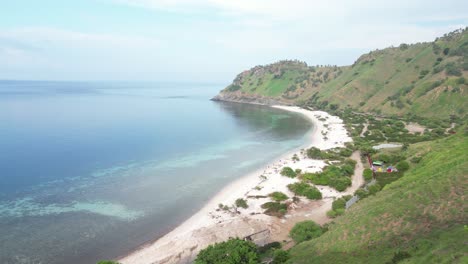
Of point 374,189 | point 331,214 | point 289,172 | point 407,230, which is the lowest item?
point 331,214

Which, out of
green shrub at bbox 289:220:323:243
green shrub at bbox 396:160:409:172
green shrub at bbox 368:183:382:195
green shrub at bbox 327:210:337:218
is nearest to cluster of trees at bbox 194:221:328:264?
green shrub at bbox 289:220:323:243

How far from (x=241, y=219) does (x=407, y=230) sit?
24.3 meters

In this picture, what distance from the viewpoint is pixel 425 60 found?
186500mm

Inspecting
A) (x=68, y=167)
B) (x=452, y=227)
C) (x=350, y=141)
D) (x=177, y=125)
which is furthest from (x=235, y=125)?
(x=452, y=227)

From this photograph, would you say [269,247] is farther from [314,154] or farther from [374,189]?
[314,154]

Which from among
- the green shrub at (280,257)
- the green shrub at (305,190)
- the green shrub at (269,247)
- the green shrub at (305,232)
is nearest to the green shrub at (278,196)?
the green shrub at (305,190)

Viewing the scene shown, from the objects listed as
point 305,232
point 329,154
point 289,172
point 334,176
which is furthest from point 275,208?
point 329,154

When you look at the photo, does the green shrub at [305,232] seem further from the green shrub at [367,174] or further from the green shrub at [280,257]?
the green shrub at [367,174]

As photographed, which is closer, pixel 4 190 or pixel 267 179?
pixel 4 190

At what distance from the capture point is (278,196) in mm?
58469

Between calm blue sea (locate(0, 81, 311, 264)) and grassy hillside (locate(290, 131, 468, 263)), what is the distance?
90.0ft

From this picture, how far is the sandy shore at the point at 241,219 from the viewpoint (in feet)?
137

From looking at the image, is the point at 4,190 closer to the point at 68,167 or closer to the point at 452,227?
the point at 68,167

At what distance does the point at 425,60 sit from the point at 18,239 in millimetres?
209161
